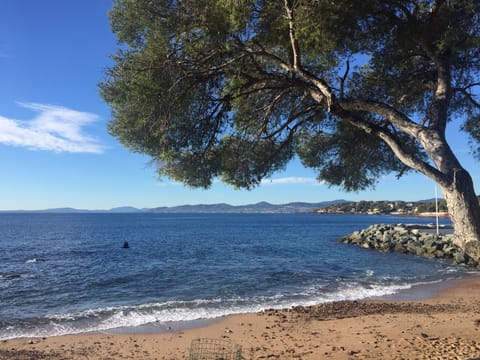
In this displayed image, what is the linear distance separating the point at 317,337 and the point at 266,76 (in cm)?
538

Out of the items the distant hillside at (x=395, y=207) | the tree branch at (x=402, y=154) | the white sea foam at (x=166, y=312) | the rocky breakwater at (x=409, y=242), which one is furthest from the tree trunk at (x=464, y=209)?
the distant hillside at (x=395, y=207)

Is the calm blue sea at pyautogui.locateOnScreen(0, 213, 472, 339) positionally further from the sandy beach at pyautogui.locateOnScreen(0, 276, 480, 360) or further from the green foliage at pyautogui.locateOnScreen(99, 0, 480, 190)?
the green foliage at pyautogui.locateOnScreen(99, 0, 480, 190)

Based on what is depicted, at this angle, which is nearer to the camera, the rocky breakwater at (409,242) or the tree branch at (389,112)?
the tree branch at (389,112)

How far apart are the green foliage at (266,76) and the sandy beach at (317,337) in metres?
3.12

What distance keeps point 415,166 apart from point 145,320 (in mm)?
8234

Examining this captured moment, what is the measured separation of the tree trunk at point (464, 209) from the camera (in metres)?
4.44

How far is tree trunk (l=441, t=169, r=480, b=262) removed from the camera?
4438 millimetres

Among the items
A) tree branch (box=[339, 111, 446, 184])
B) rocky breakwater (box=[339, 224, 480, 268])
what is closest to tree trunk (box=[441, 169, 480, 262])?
tree branch (box=[339, 111, 446, 184])

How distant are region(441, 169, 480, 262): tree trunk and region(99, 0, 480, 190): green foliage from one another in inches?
28.0

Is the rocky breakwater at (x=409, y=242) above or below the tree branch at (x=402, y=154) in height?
below

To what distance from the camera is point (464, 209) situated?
14.7ft

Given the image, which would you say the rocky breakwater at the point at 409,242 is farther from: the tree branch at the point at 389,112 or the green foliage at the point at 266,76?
the tree branch at the point at 389,112

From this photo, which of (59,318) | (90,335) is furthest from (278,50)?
(59,318)

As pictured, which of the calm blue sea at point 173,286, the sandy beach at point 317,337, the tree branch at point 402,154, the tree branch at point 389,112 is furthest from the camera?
the calm blue sea at point 173,286
